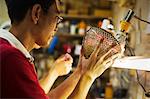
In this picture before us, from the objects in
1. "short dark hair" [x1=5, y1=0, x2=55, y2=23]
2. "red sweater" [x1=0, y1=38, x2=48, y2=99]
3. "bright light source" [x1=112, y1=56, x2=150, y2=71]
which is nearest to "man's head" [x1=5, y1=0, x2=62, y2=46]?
"short dark hair" [x1=5, y1=0, x2=55, y2=23]

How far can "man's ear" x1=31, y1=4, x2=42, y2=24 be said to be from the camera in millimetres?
1207

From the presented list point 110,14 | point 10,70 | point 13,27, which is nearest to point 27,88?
point 10,70

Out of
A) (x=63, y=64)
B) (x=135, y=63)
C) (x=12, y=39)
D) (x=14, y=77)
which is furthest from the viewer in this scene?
(x=63, y=64)

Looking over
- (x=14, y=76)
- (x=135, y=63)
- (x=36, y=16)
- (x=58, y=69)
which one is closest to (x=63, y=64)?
(x=58, y=69)

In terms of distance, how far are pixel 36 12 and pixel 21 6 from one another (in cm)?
7

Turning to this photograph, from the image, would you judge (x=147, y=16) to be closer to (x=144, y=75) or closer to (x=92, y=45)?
(x=144, y=75)

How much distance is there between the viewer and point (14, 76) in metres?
1.05

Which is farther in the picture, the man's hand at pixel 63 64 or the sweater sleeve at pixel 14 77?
the man's hand at pixel 63 64

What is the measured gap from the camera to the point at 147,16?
1.86 meters

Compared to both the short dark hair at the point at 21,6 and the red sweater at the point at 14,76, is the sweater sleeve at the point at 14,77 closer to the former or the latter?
the red sweater at the point at 14,76

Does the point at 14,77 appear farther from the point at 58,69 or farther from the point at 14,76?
the point at 58,69

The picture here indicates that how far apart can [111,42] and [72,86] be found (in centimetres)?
32

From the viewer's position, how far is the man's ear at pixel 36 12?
1.21 meters

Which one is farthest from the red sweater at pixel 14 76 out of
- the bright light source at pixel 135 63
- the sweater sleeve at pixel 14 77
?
the bright light source at pixel 135 63
